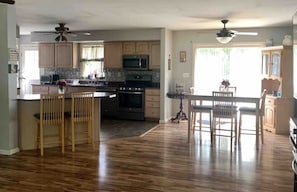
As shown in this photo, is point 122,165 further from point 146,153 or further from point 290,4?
point 290,4

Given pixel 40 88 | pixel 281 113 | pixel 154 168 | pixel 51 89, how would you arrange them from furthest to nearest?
pixel 40 88
pixel 51 89
pixel 281 113
pixel 154 168

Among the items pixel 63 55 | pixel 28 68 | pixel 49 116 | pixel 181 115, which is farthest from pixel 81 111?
pixel 28 68

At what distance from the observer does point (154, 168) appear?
14.4ft

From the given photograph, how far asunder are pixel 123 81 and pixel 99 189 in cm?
547

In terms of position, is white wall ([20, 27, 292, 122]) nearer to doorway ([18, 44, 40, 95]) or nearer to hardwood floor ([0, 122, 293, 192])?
doorway ([18, 44, 40, 95])

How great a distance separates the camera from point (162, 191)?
356 centimetres

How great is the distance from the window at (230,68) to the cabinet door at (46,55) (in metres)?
4.15

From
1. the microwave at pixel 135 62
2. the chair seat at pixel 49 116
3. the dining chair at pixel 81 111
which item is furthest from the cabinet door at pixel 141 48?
the chair seat at pixel 49 116

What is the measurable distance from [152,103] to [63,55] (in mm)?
3046

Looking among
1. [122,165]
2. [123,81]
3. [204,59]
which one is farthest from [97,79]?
[122,165]

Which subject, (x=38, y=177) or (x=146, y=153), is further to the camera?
(x=146, y=153)

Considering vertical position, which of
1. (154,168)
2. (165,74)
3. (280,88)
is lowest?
(154,168)

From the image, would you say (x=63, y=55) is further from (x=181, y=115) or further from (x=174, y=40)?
(x=181, y=115)

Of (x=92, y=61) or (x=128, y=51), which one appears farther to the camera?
(x=92, y=61)
